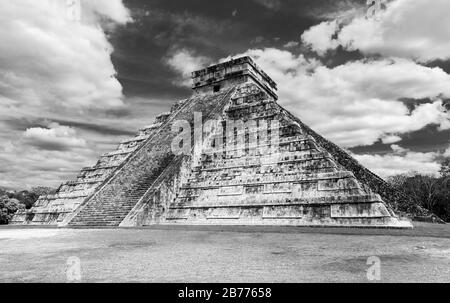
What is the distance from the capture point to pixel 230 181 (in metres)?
12.7

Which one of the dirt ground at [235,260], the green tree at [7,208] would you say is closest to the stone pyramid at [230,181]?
the dirt ground at [235,260]

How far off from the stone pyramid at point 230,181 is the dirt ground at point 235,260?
3.03 m

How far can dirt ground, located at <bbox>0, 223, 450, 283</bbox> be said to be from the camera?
408 centimetres

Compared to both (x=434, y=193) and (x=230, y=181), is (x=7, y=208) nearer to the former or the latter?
(x=230, y=181)

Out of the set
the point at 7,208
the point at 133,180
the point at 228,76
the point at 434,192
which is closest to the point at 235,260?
the point at 133,180

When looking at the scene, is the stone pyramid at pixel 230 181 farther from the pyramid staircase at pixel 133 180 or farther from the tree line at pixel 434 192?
the tree line at pixel 434 192

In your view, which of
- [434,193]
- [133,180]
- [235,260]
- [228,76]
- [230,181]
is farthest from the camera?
[434,193]

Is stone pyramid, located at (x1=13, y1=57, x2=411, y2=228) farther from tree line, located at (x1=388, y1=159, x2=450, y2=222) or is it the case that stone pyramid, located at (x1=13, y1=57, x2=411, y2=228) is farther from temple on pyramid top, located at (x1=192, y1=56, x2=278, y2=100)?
tree line, located at (x1=388, y1=159, x2=450, y2=222)

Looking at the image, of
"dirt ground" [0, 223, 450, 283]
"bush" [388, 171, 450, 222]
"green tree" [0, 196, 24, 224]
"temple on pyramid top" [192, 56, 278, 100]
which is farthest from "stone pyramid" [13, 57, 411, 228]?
"bush" [388, 171, 450, 222]

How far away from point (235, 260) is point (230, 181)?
25.0 ft

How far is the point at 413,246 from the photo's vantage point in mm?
6273

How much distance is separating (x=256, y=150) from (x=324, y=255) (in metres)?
7.91
